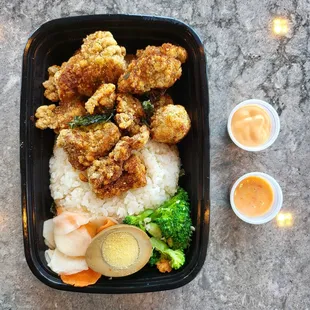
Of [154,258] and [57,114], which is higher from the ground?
[57,114]

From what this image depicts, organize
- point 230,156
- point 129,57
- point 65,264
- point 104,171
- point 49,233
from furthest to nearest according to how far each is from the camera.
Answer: point 230,156 < point 129,57 < point 49,233 < point 65,264 < point 104,171

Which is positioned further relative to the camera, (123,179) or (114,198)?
(114,198)

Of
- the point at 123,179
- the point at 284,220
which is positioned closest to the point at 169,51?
the point at 123,179

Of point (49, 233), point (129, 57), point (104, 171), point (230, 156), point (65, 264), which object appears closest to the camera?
point (104, 171)

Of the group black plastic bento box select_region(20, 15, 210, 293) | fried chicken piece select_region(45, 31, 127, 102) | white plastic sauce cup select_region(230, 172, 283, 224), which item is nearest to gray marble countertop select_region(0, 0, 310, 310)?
white plastic sauce cup select_region(230, 172, 283, 224)

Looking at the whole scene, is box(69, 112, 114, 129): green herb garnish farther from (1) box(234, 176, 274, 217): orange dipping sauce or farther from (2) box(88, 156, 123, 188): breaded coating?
(1) box(234, 176, 274, 217): orange dipping sauce

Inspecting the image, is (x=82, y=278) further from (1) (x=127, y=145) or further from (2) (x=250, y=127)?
(2) (x=250, y=127)

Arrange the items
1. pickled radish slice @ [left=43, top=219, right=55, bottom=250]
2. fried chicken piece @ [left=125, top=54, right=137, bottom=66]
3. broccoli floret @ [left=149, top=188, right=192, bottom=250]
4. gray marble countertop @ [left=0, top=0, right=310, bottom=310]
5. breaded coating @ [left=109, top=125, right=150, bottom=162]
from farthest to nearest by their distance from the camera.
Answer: gray marble countertop @ [left=0, top=0, right=310, bottom=310] → fried chicken piece @ [left=125, top=54, right=137, bottom=66] → pickled radish slice @ [left=43, top=219, right=55, bottom=250] → broccoli floret @ [left=149, top=188, right=192, bottom=250] → breaded coating @ [left=109, top=125, right=150, bottom=162]

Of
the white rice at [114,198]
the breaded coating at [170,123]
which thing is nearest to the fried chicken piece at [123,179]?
the white rice at [114,198]
